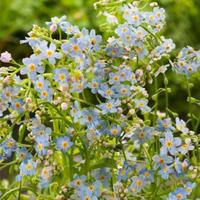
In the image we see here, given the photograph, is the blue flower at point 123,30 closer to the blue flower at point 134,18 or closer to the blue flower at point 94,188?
the blue flower at point 134,18

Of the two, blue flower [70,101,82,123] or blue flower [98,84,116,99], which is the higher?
blue flower [98,84,116,99]

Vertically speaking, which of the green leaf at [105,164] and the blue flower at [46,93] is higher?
the blue flower at [46,93]

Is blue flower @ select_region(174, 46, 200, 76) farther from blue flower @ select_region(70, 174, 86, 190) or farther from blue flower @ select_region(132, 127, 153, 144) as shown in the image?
blue flower @ select_region(70, 174, 86, 190)

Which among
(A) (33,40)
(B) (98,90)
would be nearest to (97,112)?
(B) (98,90)

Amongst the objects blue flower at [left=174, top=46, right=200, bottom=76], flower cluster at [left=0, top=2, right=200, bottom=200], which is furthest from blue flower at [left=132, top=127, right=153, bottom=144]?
blue flower at [left=174, top=46, right=200, bottom=76]

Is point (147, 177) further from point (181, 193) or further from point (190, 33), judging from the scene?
point (190, 33)

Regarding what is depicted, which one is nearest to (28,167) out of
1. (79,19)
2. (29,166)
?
(29,166)

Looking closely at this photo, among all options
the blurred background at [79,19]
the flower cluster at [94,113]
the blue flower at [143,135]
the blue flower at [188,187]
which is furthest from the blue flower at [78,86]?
the blurred background at [79,19]
